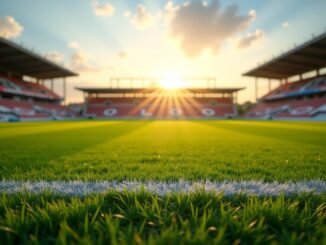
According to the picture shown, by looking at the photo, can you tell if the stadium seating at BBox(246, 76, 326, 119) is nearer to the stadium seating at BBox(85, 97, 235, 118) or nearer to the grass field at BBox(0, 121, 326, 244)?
the stadium seating at BBox(85, 97, 235, 118)

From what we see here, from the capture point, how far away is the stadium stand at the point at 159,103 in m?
47.3

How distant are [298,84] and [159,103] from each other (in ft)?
113

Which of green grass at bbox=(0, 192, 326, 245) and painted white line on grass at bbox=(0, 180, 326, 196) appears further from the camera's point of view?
painted white line on grass at bbox=(0, 180, 326, 196)

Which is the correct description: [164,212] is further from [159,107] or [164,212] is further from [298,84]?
[298,84]

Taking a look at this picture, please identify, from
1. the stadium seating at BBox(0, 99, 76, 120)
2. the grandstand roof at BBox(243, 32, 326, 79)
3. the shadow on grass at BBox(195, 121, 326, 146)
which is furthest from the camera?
the stadium seating at BBox(0, 99, 76, 120)

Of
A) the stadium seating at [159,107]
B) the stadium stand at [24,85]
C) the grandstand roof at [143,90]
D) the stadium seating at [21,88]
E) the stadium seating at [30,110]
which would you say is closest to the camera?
the stadium stand at [24,85]

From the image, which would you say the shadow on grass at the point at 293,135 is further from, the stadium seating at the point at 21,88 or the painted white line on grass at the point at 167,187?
the stadium seating at the point at 21,88

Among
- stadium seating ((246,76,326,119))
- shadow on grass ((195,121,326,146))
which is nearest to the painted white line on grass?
shadow on grass ((195,121,326,146))


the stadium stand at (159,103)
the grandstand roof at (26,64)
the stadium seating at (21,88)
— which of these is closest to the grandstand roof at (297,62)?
the stadium stand at (159,103)

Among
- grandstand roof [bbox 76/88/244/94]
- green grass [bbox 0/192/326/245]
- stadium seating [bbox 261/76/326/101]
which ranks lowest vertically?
green grass [bbox 0/192/326/245]

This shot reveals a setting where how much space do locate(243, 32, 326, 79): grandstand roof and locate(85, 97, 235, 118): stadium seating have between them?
1091 cm

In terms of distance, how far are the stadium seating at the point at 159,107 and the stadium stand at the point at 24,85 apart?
301 inches

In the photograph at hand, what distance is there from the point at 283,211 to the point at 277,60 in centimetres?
4100

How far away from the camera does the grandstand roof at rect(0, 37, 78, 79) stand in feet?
94.3
